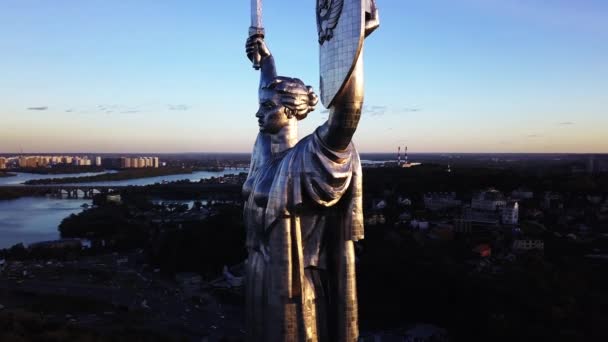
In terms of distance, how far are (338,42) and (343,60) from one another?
138 millimetres

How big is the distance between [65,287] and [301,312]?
65.7 ft

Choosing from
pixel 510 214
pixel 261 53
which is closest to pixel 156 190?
pixel 510 214

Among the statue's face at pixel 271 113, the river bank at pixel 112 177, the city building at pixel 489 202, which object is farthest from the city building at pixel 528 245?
the river bank at pixel 112 177

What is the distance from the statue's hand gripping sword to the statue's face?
61 centimetres

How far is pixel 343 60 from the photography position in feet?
11.7

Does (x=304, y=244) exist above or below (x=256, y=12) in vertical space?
below

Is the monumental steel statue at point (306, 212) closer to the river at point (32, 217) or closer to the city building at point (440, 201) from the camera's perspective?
the river at point (32, 217)

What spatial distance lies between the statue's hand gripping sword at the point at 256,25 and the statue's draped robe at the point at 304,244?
3.54 ft

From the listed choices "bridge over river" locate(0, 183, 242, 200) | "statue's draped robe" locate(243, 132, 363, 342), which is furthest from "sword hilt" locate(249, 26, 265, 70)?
"bridge over river" locate(0, 183, 242, 200)

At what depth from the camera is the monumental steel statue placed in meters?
3.80

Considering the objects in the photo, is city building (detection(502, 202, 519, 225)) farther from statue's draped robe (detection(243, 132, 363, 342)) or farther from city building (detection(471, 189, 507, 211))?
statue's draped robe (detection(243, 132, 363, 342))

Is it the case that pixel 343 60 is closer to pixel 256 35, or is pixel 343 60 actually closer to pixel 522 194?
pixel 256 35

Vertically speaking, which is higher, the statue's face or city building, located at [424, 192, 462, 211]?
the statue's face

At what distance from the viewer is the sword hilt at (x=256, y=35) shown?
4.96 metres
